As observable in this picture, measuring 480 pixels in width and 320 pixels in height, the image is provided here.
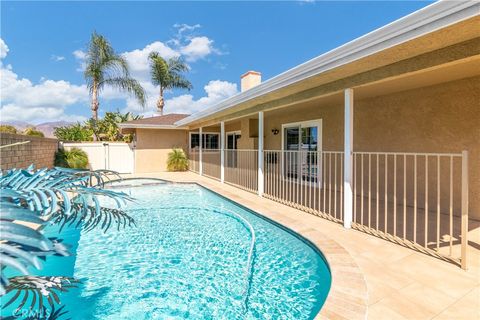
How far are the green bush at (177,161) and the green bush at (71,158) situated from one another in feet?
15.8

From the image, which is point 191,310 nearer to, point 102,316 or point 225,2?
point 102,316

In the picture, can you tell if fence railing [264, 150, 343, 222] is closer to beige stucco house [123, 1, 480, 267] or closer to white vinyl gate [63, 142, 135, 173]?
beige stucco house [123, 1, 480, 267]

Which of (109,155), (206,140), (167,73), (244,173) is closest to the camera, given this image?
(244,173)

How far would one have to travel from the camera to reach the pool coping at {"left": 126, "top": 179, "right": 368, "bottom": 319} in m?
2.53

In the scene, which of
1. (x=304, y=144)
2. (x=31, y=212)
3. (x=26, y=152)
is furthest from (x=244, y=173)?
(x=31, y=212)

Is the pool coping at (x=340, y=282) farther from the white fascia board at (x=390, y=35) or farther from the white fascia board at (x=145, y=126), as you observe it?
the white fascia board at (x=145, y=126)

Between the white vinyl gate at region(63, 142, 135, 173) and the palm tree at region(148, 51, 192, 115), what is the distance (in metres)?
10.5

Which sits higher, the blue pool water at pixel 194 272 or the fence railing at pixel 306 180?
the fence railing at pixel 306 180

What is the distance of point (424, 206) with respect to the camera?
6484 mm

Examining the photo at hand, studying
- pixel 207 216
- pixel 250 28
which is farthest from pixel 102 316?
pixel 250 28

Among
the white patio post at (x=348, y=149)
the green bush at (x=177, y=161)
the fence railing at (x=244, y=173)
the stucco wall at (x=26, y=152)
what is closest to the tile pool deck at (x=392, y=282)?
the white patio post at (x=348, y=149)

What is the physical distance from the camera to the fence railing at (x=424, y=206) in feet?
12.1

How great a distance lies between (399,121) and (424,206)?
233 cm

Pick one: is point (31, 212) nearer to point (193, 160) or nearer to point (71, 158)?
point (71, 158)
